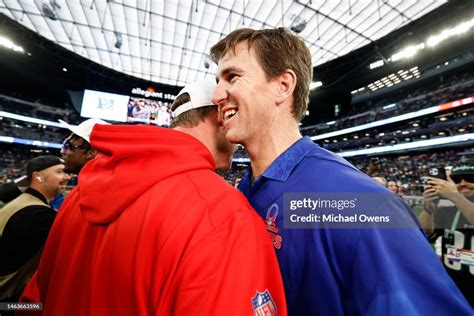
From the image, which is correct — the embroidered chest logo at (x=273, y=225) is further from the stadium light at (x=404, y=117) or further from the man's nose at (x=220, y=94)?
the stadium light at (x=404, y=117)

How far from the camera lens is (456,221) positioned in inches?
97.0

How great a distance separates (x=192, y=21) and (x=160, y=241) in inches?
672

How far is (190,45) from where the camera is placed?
17.8 m

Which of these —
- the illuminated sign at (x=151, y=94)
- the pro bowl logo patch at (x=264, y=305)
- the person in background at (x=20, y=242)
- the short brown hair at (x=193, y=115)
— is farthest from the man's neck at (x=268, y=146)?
the illuminated sign at (x=151, y=94)

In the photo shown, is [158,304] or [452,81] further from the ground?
[452,81]

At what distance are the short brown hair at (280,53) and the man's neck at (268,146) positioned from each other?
160 mm

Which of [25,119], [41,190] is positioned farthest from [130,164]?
[25,119]

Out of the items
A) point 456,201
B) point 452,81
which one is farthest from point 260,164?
point 452,81

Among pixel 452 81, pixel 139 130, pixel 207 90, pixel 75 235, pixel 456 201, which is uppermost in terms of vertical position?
pixel 452 81

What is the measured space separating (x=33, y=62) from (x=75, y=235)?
27.7m

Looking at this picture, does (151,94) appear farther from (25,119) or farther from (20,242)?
(20,242)

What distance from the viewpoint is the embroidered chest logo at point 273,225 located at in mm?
877

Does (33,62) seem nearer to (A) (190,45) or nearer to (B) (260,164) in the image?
(A) (190,45)

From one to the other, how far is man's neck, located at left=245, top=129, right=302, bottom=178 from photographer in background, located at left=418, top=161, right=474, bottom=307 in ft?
A: 7.33
